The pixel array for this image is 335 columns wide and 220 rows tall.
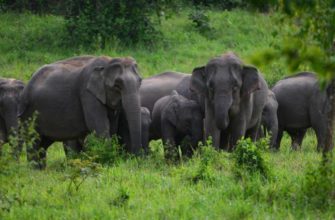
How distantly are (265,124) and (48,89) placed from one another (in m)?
3.43

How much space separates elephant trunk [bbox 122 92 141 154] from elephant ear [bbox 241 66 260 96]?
4.53ft

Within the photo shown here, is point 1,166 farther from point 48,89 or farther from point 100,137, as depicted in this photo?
point 48,89

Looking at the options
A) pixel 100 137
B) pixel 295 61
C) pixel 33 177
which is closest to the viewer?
pixel 295 61

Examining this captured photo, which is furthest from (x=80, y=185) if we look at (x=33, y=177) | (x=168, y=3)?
(x=168, y=3)

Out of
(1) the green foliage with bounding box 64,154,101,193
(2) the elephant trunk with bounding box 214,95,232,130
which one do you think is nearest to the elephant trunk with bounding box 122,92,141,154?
(2) the elephant trunk with bounding box 214,95,232,130

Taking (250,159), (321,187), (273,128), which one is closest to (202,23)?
(273,128)

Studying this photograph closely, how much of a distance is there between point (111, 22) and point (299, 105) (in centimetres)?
753

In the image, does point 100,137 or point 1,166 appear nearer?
point 1,166

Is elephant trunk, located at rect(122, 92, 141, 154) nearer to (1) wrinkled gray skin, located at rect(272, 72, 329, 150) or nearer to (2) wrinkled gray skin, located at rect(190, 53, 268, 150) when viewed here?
(2) wrinkled gray skin, located at rect(190, 53, 268, 150)

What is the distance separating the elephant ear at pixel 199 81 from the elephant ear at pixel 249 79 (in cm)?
57

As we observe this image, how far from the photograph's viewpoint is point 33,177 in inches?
380

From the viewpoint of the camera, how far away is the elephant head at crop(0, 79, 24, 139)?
13633 mm

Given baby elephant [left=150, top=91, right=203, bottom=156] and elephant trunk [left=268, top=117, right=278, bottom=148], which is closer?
baby elephant [left=150, top=91, right=203, bottom=156]

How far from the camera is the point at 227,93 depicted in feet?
35.0
